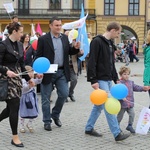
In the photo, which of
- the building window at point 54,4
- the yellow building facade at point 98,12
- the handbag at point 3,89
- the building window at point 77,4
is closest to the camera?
the handbag at point 3,89

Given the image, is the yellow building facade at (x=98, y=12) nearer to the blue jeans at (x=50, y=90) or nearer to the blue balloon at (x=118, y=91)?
the blue jeans at (x=50, y=90)

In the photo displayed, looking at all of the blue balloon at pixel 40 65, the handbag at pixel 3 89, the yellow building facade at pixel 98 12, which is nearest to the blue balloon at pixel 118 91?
the blue balloon at pixel 40 65

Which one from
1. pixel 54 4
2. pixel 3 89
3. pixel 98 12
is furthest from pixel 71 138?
pixel 54 4

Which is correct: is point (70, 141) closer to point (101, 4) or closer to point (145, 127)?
point (145, 127)

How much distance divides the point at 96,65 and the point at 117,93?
61 centimetres

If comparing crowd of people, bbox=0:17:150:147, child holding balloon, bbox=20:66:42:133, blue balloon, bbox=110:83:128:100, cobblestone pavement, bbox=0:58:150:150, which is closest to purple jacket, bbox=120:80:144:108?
crowd of people, bbox=0:17:150:147

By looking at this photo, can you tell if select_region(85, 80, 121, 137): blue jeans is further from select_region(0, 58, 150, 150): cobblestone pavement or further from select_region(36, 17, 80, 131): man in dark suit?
select_region(36, 17, 80, 131): man in dark suit

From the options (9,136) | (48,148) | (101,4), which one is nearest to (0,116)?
(9,136)

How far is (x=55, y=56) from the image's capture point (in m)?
6.80

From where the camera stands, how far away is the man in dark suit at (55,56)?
6.78m

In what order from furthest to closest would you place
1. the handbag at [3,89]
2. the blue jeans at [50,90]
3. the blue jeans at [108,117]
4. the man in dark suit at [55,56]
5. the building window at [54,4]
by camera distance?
1. the building window at [54,4]
2. the blue jeans at [50,90]
3. the man in dark suit at [55,56]
4. the blue jeans at [108,117]
5. the handbag at [3,89]

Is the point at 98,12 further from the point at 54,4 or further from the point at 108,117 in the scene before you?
the point at 108,117

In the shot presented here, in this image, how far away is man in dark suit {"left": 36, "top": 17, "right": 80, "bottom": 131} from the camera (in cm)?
678

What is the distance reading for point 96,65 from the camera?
Answer: 6250 millimetres
